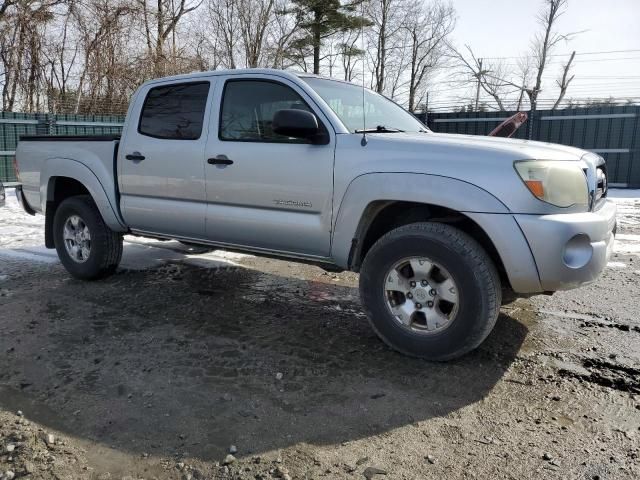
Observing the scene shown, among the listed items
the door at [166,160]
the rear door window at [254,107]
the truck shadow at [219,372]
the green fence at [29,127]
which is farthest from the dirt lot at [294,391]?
the green fence at [29,127]

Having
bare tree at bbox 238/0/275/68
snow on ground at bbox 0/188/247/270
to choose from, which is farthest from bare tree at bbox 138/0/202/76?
snow on ground at bbox 0/188/247/270

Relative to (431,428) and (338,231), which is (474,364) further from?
(338,231)

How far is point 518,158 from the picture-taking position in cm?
310

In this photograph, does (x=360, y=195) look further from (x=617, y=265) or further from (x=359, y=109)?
(x=617, y=265)

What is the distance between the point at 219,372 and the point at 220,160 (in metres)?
1.73

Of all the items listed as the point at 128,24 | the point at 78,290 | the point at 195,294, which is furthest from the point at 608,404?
the point at 128,24

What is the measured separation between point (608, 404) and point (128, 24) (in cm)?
2125

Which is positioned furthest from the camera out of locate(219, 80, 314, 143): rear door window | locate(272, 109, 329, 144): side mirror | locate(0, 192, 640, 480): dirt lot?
locate(219, 80, 314, 143): rear door window

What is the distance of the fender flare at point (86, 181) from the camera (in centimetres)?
510

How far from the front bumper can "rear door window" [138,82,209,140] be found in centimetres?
279

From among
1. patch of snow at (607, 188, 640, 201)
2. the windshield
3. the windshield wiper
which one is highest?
the windshield

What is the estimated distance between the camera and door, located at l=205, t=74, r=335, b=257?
3793 mm

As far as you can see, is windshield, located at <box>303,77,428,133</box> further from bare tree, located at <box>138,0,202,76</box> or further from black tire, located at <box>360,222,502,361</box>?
bare tree, located at <box>138,0,202,76</box>

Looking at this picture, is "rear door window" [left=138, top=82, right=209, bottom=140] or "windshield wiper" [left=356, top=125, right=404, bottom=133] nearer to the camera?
"windshield wiper" [left=356, top=125, right=404, bottom=133]
